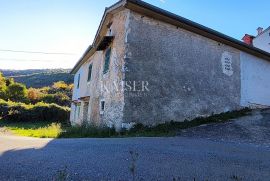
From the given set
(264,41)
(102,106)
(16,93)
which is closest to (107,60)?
(102,106)

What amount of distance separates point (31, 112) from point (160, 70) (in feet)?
56.5

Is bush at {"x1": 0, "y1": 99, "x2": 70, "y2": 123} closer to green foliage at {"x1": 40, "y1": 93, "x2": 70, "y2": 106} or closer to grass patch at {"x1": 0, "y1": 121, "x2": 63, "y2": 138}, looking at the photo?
grass patch at {"x1": 0, "y1": 121, "x2": 63, "y2": 138}

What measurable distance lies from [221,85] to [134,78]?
5103 mm

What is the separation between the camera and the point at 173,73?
1189 cm

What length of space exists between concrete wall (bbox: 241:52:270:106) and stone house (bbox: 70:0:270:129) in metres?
0.11

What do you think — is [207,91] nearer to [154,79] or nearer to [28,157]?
[154,79]

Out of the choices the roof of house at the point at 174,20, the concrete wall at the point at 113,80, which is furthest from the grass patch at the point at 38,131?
the roof of house at the point at 174,20

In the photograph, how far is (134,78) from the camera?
1085 centimetres

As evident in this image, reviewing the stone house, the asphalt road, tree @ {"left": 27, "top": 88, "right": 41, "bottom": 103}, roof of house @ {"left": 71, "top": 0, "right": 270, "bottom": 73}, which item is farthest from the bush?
the asphalt road

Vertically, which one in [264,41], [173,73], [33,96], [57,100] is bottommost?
[173,73]

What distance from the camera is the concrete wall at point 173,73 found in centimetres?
1092

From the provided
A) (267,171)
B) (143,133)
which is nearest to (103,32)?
(143,133)

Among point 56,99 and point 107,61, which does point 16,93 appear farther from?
point 107,61

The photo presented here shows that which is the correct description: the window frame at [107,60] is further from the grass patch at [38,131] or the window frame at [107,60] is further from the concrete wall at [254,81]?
the concrete wall at [254,81]
